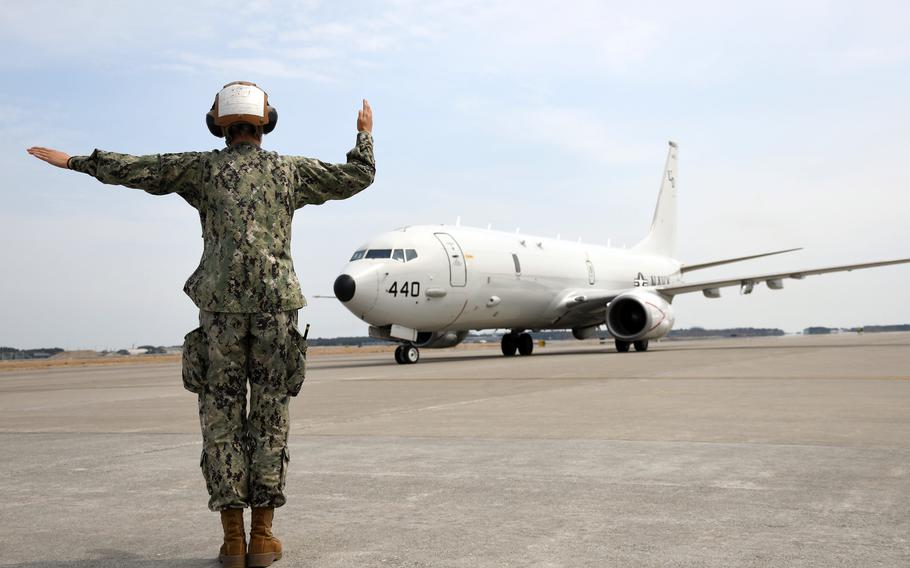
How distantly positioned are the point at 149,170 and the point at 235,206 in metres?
0.42

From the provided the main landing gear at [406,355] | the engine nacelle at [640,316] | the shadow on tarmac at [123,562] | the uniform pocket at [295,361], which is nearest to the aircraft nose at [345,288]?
the main landing gear at [406,355]

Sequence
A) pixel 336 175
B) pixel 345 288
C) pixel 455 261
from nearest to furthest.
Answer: pixel 336 175
pixel 345 288
pixel 455 261

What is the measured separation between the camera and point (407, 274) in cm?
2119

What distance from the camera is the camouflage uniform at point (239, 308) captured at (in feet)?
11.6

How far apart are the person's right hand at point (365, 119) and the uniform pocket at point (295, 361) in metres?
1.05

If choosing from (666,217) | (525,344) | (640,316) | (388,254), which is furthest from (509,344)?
(666,217)

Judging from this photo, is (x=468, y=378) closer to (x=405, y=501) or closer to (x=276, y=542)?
(x=405, y=501)

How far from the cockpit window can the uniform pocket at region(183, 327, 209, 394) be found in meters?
17.6

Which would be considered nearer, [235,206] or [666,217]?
[235,206]

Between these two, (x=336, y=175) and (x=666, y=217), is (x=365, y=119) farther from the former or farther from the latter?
(x=666, y=217)

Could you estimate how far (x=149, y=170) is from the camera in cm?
375

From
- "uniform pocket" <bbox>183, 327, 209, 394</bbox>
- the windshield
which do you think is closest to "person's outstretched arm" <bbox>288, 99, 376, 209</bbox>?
"uniform pocket" <bbox>183, 327, 209, 394</bbox>

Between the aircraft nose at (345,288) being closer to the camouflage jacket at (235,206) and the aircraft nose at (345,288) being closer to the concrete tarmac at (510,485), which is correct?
the concrete tarmac at (510,485)

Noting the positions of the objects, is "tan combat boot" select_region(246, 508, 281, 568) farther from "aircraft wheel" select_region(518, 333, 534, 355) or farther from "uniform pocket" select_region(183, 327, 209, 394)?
"aircraft wheel" select_region(518, 333, 534, 355)
